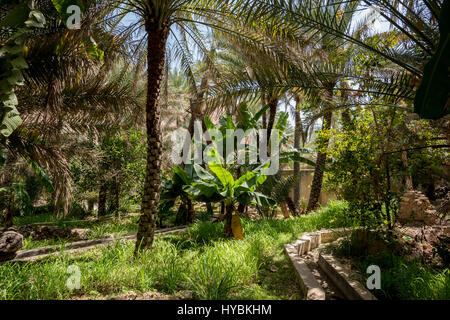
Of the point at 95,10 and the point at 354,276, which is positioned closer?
the point at 354,276

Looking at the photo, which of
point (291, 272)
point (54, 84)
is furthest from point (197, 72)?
point (291, 272)

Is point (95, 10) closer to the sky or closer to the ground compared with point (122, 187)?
closer to the sky

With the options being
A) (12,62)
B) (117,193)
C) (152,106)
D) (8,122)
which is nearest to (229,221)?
(152,106)

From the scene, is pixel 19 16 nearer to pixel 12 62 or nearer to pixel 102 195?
pixel 12 62

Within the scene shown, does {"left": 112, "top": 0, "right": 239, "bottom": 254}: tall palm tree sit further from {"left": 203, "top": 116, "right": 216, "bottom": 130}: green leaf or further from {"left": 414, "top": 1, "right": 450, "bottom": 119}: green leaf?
{"left": 414, "top": 1, "right": 450, "bottom": 119}: green leaf

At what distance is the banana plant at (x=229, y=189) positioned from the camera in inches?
227

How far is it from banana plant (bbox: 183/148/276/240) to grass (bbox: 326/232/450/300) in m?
2.61

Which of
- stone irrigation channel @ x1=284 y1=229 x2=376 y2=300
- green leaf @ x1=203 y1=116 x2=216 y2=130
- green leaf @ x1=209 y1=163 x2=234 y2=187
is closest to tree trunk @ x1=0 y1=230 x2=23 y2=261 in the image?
green leaf @ x1=209 y1=163 x2=234 y2=187

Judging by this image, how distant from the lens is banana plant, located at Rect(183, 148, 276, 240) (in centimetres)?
577

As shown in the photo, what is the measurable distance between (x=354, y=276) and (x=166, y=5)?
16.5 feet

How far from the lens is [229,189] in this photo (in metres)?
5.93

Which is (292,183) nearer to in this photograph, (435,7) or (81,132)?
(435,7)

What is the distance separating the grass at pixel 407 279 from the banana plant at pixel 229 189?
8.56 feet
